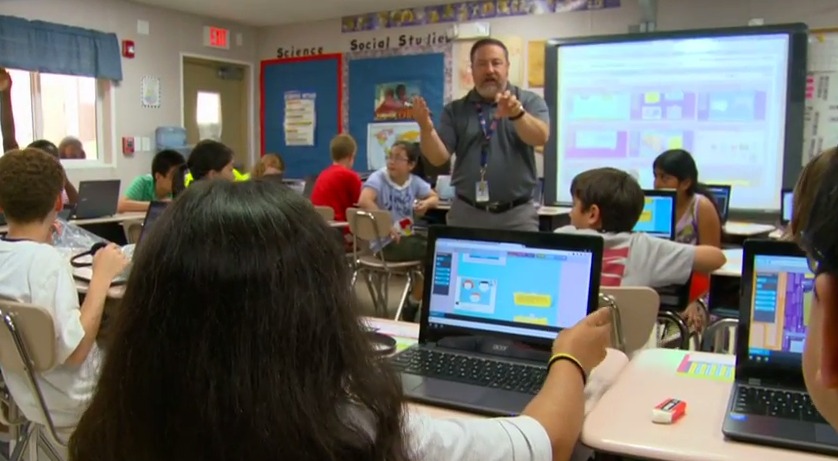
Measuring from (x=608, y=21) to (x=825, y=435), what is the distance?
5.84 metres

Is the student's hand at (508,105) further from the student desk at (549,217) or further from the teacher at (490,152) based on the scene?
the student desk at (549,217)

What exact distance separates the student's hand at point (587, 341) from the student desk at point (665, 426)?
0.10 m

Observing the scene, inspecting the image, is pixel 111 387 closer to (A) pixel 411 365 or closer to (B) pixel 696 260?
(A) pixel 411 365

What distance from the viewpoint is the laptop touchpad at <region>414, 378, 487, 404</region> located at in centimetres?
141

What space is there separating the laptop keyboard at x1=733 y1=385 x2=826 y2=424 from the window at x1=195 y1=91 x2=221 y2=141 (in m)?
7.52

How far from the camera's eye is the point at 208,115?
830cm

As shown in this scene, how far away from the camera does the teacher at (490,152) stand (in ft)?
9.98

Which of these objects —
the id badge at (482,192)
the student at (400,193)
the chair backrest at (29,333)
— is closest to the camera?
the chair backrest at (29,333)

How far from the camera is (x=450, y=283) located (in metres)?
1.73

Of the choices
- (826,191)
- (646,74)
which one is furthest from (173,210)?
(646,74)

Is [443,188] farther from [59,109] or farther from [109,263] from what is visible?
[109,263]

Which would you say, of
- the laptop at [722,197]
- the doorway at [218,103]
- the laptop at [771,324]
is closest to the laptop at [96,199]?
the doorway at [218,103]

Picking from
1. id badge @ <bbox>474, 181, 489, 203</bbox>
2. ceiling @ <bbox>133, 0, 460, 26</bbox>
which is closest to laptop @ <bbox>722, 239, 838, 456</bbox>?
id badge @ <bbox>474, 181, 489, 203</bbox>

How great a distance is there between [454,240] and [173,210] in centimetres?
104
